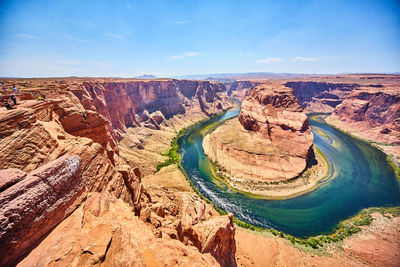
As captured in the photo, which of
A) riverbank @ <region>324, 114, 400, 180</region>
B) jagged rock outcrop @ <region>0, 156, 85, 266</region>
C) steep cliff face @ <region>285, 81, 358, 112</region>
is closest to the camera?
jagged rock outcrop @ <region>0, 156, 85, 266</region>

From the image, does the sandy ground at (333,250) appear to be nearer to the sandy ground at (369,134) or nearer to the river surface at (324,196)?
the river surface at (324,196)

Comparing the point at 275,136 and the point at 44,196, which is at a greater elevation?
the point at 44,196

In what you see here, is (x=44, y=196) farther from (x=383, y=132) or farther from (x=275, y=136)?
(x=383, y=132)

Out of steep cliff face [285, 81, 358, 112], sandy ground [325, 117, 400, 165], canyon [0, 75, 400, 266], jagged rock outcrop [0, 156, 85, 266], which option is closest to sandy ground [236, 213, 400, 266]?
canyon [0, 75, 400, 266]

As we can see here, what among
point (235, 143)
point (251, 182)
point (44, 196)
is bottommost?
point (251, 182)

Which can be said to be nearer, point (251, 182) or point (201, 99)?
point (251, 182)

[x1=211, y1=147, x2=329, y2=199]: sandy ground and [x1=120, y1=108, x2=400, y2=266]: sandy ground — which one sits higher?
[x1=120, y1=108, x2=400, y2=266]: sandy ground

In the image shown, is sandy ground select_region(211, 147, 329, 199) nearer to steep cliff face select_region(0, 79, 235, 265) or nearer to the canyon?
the canyon

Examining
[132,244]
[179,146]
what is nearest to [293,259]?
[132,244]
